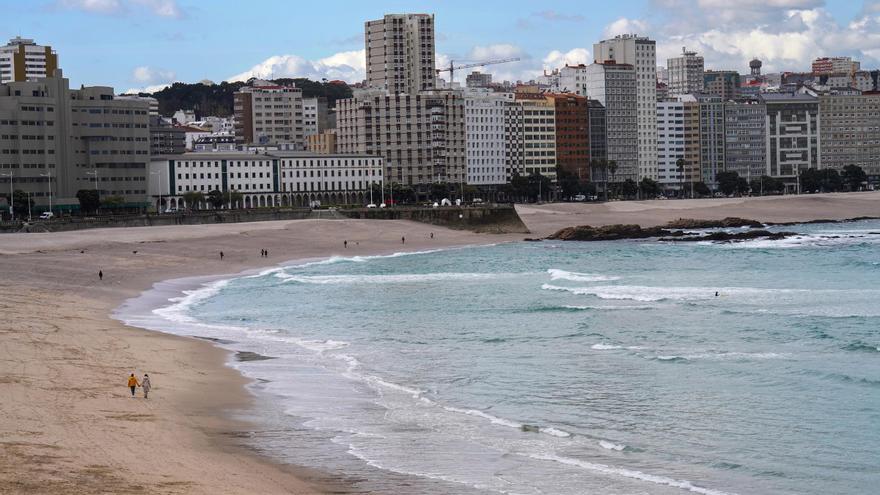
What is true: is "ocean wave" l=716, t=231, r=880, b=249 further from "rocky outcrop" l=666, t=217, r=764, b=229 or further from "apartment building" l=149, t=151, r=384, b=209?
"apartment building" l=149, t=151, r=384, b=209

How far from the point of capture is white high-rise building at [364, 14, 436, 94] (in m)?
189

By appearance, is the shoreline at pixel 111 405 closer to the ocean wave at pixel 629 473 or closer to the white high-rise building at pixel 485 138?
the ocean wave at pixel 629 473

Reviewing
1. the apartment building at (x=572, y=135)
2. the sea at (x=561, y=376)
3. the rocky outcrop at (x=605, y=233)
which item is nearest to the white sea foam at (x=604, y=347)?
the sea at (x=561, y=376)

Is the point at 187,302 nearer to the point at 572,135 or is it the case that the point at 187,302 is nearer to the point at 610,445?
the point at 610,445

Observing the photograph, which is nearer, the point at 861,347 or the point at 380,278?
the point at 861,347

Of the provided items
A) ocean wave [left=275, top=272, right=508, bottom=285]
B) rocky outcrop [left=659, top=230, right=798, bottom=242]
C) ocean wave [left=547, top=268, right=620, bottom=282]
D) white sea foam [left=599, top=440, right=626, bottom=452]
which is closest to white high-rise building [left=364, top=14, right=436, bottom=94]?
rocky outcrop [left=659, top=230, right=798, bottom=242]

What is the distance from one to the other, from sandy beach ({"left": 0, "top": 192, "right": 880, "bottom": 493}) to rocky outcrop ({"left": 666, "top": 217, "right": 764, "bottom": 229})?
174ft

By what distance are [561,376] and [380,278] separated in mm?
33538

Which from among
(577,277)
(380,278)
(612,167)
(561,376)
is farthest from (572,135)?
(561,376)

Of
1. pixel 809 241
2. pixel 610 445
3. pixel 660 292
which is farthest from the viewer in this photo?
pixel 809 241

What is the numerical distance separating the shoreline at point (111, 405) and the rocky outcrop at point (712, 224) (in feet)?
212

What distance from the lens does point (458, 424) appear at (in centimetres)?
2562

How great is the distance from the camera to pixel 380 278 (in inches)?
2534

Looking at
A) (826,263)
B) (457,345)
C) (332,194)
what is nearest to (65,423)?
(457,345)
